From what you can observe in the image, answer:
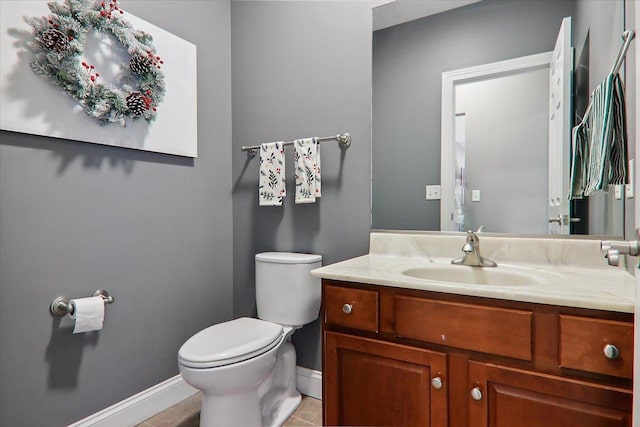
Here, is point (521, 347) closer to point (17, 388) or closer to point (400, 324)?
point (400, 324)

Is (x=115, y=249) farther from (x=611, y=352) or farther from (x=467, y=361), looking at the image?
(x=611, y=352)

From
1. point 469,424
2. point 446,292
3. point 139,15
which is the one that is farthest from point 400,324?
point 139,15

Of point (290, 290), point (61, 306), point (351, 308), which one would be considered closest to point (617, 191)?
point (351, 308)

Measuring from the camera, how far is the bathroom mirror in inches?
51.9

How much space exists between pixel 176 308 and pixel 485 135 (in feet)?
5.84

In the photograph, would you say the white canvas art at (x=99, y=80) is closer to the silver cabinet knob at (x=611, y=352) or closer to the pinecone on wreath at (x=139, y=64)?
the pinecone on wreath at (x=139, y=64)

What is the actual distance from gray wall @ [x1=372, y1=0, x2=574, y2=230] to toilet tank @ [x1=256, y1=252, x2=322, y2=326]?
43 centimetres

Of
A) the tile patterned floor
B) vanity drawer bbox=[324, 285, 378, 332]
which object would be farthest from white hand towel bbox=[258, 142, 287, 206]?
the tile patterned floor

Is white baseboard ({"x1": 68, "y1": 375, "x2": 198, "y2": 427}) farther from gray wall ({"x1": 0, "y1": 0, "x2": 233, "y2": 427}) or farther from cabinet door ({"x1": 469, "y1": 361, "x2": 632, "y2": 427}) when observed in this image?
A: cabinet door ({"x1": 469, "y1": 361, "x2": 632, "y2": 427})

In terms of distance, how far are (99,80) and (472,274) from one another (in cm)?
176

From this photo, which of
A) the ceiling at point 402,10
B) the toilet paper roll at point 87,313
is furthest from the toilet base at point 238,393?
the ceiling at point 402,10

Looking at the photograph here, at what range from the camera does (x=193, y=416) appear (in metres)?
1.77

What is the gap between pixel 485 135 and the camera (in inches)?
61.1

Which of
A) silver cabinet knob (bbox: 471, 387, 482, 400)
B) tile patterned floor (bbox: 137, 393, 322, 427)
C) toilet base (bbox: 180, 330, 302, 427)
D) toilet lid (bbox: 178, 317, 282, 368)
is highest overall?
silver cabinet knob (bbox: 471, 387, 482, 400)
